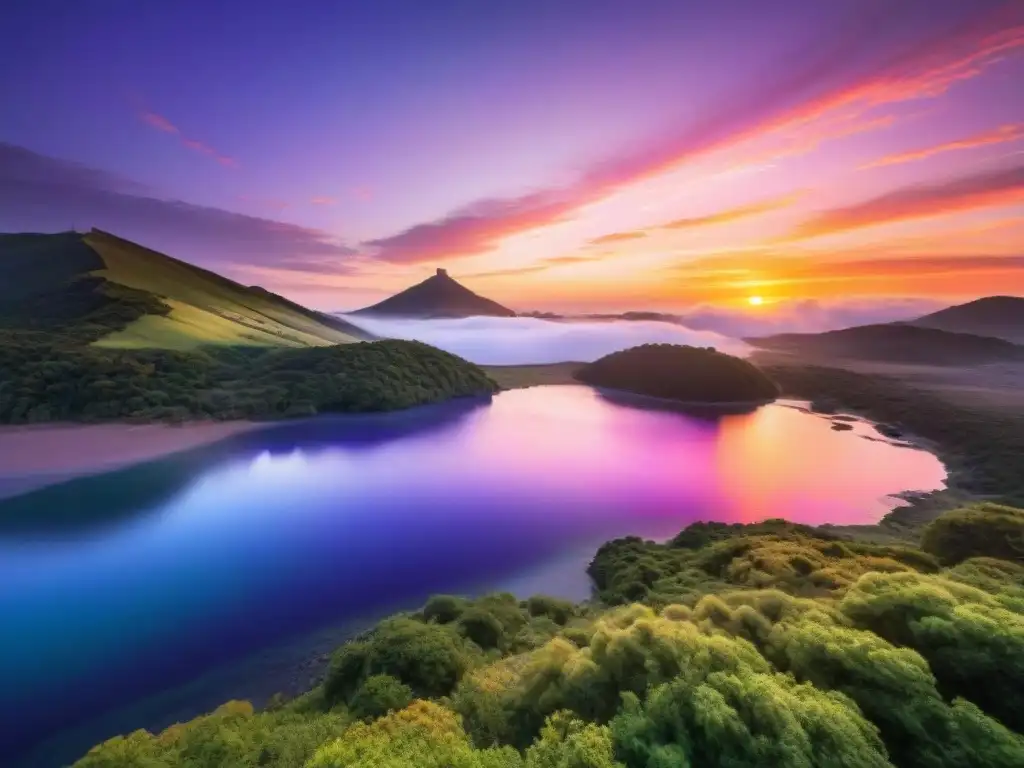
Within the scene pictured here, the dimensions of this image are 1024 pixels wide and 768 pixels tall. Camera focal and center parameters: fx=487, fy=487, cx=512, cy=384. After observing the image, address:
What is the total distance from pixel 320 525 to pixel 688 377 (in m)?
52.1

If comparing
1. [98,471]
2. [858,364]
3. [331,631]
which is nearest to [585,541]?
[331,631]

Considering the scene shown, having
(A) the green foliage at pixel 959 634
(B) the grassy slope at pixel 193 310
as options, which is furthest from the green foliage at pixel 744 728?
(B) the grassy slope at pixel 193 310

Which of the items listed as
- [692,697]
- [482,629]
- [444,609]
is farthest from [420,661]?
[692,697]

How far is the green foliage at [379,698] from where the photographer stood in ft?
21.2

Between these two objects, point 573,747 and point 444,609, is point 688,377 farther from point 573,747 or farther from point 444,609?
point 573,747

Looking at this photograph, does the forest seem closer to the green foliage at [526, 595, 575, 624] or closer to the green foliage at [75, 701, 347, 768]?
the green foliage at [75, 701, 347, 768]

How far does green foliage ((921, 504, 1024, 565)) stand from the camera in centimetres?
1185

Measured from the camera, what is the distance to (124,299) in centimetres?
5534

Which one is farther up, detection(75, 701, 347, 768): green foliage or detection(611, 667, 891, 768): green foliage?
detection(611, 667, 891, 768): green foliage

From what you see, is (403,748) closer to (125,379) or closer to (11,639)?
(11,639)

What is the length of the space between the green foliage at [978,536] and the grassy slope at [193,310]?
183 ft

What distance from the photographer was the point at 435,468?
95.9 ft

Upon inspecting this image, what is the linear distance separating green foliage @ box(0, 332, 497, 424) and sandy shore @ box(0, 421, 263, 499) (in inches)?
82.2

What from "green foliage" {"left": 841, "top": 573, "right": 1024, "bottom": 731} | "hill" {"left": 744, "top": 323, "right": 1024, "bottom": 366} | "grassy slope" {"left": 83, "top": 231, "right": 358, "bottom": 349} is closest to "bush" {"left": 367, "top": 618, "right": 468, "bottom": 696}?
"green foliage" {"left": 841, "top": 573, "right": 1024, "bottom": 731}
